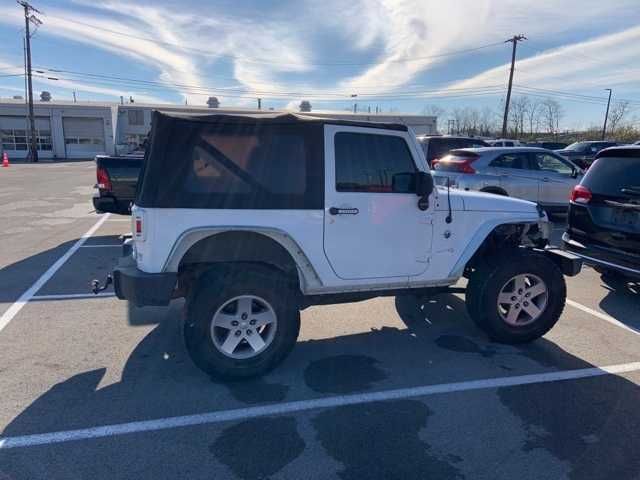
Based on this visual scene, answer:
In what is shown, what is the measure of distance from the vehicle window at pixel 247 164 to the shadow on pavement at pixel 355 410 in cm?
159

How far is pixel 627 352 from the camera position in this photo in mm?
4195

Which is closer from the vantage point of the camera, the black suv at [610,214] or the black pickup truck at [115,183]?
the black suv at [610,214]

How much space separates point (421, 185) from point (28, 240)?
26.1 ft

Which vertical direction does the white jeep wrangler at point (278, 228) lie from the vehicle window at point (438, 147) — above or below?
below

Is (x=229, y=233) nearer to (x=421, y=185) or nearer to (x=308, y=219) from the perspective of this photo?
(x=308, y=219)

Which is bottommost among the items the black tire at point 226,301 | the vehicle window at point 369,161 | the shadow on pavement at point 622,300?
the shadow on pavement at point 622,300

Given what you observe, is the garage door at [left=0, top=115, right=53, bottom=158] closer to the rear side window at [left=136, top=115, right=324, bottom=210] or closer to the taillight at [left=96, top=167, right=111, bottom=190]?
the taillight at [left=96, top=167, right=111, bottom=190]

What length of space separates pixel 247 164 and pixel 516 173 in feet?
26.3

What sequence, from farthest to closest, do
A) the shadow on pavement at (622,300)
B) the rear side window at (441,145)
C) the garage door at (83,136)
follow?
the garage door at (83,136), the rear side window at (441,145), the shadow on pavement at (622,300)

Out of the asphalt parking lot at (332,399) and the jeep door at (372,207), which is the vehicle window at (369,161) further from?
the asphalt parking lot at (332,399)

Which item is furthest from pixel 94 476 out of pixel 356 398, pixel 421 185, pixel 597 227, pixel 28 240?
pixel 28 240

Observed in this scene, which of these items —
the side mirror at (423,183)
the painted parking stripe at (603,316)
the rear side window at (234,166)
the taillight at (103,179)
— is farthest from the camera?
the taillight at (103,179)

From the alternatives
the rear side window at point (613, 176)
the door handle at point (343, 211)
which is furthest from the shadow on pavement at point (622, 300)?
the door handle at point (343, 211)

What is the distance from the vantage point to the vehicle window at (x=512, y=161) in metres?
9.71
